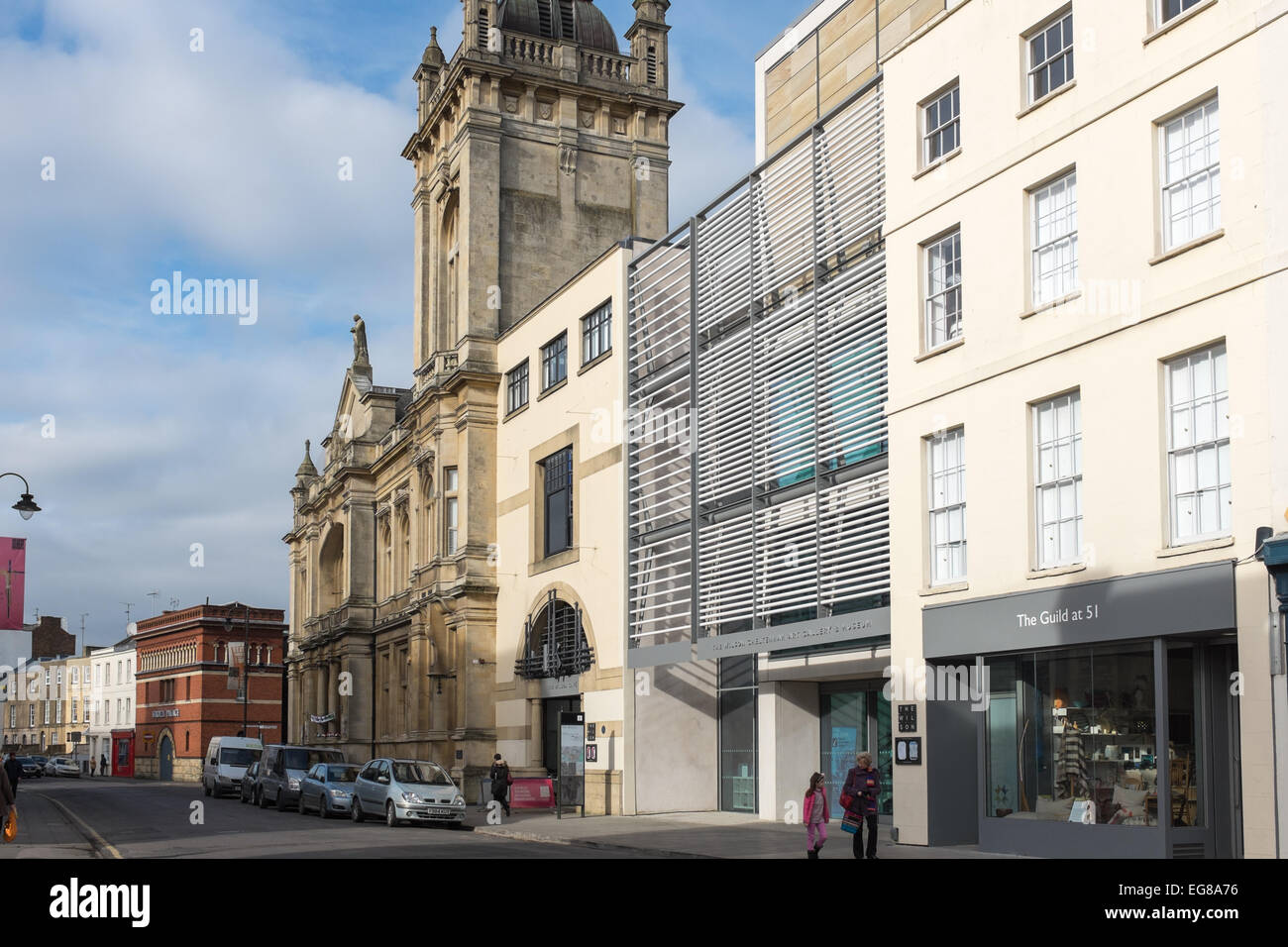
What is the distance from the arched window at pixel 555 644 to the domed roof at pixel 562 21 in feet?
66.4

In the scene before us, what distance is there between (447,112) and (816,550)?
1149 inches

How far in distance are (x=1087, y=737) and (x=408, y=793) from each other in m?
16.4

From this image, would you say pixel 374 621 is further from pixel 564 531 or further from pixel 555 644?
pixel 564 531

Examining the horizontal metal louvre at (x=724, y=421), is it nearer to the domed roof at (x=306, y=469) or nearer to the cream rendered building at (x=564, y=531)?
the cream rendered building at (x=564, y=531)

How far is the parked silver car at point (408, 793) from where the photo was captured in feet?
102

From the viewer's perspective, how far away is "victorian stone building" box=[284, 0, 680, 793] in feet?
148

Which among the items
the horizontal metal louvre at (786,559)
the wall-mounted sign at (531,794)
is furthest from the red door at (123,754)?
the horizontal metal louvre at (786,559)

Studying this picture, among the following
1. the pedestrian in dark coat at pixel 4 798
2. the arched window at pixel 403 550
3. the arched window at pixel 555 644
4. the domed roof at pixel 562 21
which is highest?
the domed roof at pixel 562 21

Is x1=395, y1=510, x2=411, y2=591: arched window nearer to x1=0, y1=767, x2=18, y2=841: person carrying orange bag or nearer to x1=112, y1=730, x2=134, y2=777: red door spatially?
x1=0, y1=767, x2=18, y2=841: person carrying orange bag

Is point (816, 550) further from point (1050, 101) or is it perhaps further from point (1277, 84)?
point (1277, 84)

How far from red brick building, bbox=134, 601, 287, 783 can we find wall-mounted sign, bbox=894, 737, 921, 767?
72650 millimetres

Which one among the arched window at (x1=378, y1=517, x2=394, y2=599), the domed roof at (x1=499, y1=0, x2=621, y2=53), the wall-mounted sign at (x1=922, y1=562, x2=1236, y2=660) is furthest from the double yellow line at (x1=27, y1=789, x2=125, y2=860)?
the domed roof at (x1=499, y1=0, x2=621, y2=53)

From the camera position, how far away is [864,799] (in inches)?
772
